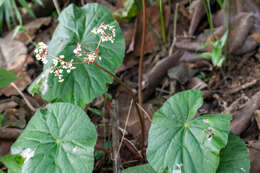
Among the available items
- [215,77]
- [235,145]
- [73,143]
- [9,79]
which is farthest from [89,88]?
[215,77]

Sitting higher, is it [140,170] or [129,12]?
[129,12]

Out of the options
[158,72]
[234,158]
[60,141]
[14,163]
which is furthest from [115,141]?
[158,72]

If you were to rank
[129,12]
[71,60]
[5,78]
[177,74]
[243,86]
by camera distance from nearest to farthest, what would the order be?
[71,60] < [5,78] < [243,86] < [177,74] < [129,12]

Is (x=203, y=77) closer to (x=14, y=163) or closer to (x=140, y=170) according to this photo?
(x=140, y=170)

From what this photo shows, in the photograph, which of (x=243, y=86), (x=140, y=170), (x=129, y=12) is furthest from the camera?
(x=129, y=12)

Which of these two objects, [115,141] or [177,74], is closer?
[115,141]

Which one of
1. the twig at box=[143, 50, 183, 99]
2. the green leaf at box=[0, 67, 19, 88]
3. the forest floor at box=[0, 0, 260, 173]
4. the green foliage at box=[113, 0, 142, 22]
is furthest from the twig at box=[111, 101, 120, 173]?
the green foliage at box=[113, 0, 142, 22]

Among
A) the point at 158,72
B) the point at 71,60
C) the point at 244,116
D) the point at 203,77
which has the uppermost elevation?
the point at 71,60

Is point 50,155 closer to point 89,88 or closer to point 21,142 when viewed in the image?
point 21,142
